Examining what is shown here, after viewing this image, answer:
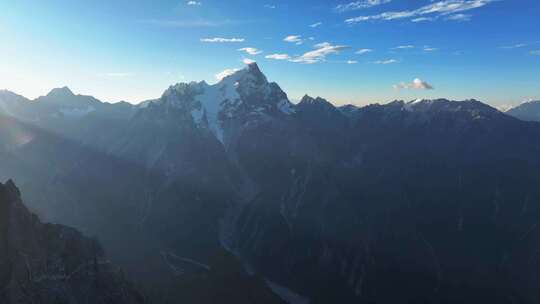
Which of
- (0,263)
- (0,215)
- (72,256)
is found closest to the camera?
(0,263)

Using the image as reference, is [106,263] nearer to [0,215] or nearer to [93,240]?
[93,240]

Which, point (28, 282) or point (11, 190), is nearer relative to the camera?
point (28, 282)

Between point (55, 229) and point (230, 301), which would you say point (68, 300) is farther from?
point (230, 301)

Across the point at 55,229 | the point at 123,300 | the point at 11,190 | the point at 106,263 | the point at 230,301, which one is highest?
the point at 11,190

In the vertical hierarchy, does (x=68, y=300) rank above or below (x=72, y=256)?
below

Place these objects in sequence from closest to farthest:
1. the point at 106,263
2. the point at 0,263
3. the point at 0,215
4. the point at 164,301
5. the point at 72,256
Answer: the point at 0,263
the point at 0,215
the point at 72,256
the point at 106,263
the point at 164,301

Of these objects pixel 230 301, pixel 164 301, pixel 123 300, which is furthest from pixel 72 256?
pixel 230 301
